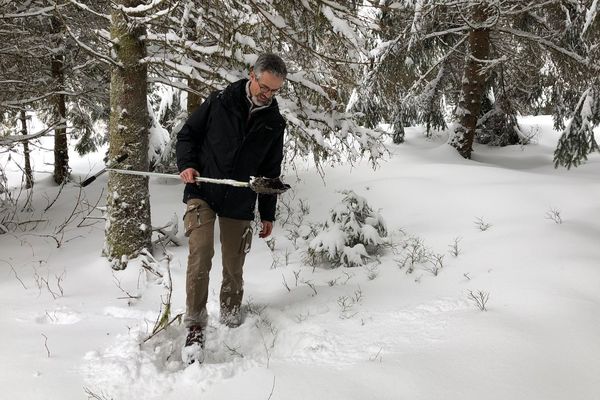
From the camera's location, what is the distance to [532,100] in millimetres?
13992

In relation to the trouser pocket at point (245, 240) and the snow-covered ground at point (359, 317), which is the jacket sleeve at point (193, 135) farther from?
the snow-covered ground at point (359, 317)

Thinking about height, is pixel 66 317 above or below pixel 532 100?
below

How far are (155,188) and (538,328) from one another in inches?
280

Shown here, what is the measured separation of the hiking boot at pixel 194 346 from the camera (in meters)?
2.86

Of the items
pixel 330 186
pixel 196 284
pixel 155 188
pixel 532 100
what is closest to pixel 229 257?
pixel 196 284

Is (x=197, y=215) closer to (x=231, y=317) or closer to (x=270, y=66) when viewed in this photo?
(x=231, y=317)

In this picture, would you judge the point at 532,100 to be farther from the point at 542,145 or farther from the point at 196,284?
the point at 196,284

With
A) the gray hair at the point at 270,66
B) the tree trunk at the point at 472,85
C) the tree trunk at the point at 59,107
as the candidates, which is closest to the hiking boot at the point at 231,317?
the gray hair at the point at 270,66

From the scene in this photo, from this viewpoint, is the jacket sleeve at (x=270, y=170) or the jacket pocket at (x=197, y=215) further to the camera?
the jacket sleeve at (x=270, y=170)

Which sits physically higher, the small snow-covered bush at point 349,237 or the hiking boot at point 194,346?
the small snow-covered bush at point 349,237

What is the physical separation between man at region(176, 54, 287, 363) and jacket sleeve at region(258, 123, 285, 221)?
36mm

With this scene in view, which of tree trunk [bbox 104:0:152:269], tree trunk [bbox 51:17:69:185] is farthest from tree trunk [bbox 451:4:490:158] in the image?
tree trunk [bbox 51:17:69:185]

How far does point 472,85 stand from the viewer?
8.92 metres

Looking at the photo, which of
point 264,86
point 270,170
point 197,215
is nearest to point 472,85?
point 270,170
